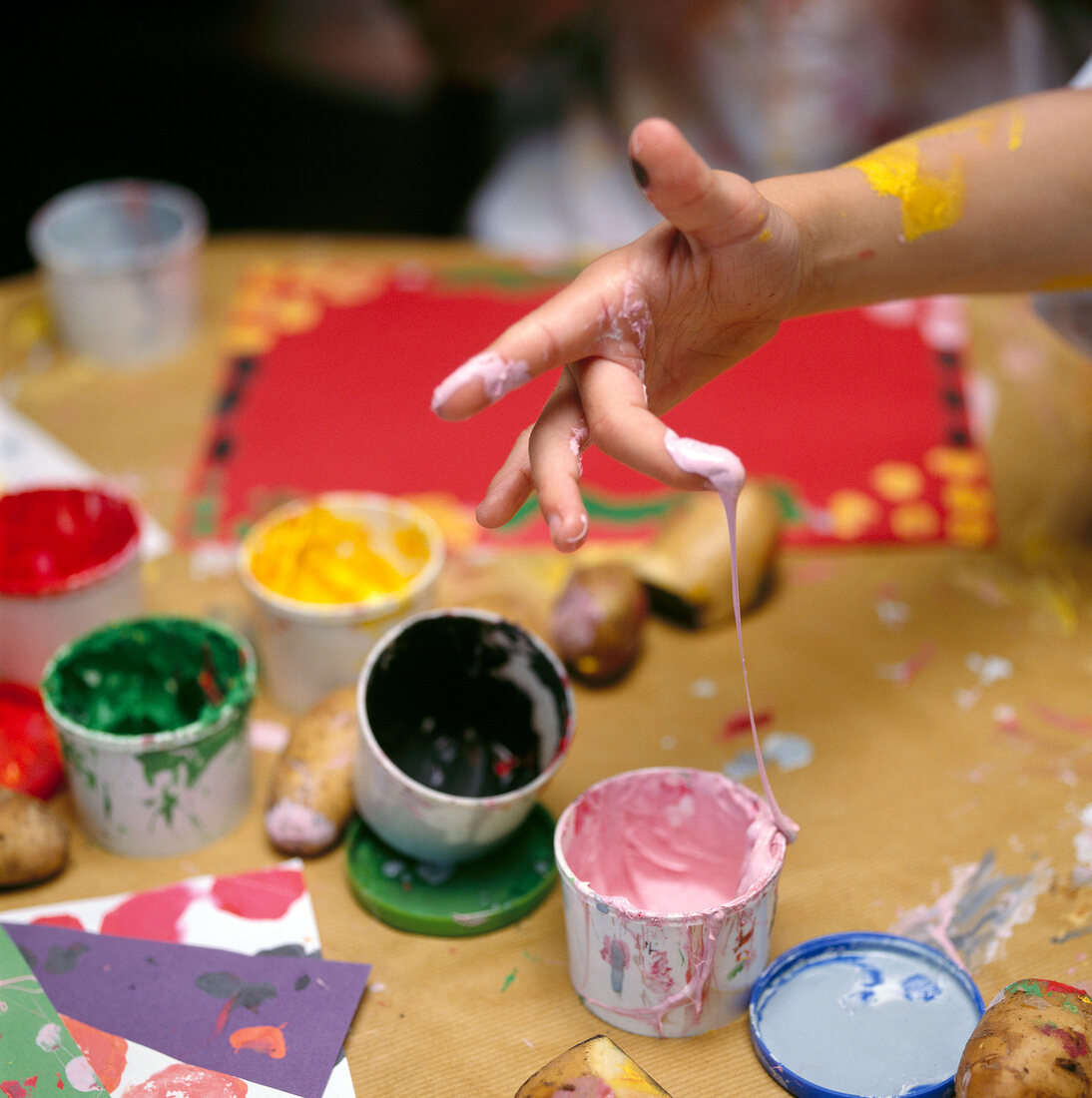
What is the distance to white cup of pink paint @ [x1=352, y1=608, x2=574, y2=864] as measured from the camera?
96 centimetres

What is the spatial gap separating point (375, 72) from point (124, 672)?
2363mm

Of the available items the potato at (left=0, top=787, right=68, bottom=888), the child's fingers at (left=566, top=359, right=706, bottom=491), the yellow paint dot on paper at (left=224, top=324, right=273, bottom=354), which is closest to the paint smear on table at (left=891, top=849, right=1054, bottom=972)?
the child's fingers at (left=566, top=359, right=706, bottom=491)

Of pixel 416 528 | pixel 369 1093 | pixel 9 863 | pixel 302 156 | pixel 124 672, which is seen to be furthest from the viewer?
pixel 302 156

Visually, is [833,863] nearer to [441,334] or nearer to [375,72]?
[441,334]

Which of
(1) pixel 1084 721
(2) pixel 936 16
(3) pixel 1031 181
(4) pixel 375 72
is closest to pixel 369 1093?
(1) pixel 1084 721

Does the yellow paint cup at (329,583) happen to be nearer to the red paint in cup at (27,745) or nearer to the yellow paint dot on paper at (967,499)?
the red paint in cup at (27,745)

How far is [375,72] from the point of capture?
10.1ft

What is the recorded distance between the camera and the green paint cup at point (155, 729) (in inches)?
39.0

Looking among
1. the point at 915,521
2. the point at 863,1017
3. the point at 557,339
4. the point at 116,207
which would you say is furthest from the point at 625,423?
the point at 116,207

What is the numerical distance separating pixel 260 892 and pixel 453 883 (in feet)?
0.53

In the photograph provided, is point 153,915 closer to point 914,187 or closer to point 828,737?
point 828,737

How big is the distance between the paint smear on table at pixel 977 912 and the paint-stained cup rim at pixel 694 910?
0.16 metres

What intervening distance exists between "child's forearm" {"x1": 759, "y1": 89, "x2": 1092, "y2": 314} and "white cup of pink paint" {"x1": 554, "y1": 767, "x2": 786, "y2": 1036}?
1.38 ft

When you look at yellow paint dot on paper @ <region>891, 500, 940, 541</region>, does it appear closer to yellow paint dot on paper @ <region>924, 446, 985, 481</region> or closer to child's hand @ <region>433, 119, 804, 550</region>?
yellow paint dot on paper @ <region>924, 446, 985, 481</region>
